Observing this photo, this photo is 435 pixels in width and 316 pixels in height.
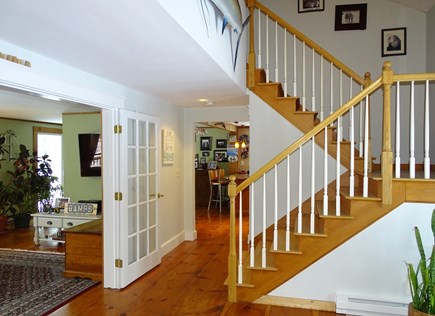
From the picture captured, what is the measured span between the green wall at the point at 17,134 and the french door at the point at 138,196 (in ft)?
14.0

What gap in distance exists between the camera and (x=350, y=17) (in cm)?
470

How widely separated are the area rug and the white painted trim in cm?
195

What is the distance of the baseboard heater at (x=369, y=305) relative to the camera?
2.78 m

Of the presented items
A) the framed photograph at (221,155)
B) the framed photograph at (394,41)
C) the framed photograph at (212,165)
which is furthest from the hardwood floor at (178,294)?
the framed photograph at (221,155)

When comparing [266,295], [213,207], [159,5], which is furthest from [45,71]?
[213,207]

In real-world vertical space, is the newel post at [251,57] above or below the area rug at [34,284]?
above

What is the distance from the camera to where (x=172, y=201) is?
4.89m

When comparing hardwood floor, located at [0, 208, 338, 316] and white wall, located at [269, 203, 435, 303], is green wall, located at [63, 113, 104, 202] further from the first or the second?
white wall, located at [269, 203, 435, 303]

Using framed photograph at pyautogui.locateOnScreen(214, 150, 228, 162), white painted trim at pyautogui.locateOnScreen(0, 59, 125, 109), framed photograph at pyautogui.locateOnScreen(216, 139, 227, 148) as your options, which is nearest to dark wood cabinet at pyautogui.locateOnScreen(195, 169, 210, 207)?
framed photograph at pyautogui.locateOnScreen(214, 150, 228, 162)

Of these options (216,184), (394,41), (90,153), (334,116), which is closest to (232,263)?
(334,116)

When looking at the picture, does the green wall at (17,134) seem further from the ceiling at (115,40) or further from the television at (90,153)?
the ceiling at (115,40)

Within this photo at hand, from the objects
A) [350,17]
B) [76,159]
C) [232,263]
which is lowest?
[232,263]

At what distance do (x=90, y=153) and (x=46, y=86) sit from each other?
133 inches

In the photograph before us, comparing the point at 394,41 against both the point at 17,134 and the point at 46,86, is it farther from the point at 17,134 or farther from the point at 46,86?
the point at 17,134
